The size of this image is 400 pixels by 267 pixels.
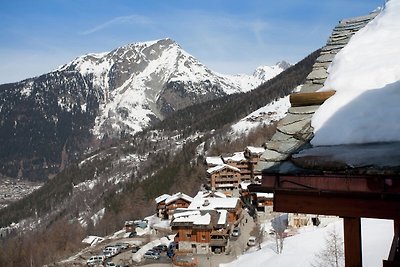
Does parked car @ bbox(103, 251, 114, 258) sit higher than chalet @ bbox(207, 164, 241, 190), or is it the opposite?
chalet @ bbox(207, 164, 241, 190)

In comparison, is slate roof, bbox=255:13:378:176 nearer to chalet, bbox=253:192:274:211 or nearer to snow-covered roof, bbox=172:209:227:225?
snow-covered roof, bbox=172:209:227:225

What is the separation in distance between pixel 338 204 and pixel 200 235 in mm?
37363

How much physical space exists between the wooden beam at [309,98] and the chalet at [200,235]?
35.8m

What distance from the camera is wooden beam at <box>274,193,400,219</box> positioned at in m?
2.57

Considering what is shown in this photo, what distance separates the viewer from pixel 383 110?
2861 mm

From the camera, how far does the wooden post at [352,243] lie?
292 cm

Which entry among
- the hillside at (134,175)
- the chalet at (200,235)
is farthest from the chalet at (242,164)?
the chalet at (200,235)

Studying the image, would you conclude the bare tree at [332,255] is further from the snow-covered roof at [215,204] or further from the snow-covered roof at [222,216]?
the snow-covered roof at [215,204]

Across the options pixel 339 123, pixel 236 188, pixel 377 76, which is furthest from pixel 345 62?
pixel 236 188

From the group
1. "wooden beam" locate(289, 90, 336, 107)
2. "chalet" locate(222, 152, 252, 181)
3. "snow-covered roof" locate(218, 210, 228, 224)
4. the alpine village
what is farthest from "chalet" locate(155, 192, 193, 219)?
"wooden beam" locate(289, 90, 336, 107)

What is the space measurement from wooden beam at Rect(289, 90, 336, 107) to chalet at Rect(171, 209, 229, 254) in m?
35.8

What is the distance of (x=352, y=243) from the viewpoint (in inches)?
117

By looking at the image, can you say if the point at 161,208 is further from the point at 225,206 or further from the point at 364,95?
the point at 364,95

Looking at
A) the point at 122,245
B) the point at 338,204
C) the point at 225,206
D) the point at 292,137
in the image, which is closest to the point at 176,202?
the point at 122,245
